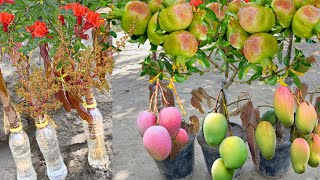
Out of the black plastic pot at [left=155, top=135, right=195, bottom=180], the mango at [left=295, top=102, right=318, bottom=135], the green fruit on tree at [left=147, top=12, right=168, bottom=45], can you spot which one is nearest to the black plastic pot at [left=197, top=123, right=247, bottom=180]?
the black plastic pot at [left=155, top=135, right=195, bottom=180]

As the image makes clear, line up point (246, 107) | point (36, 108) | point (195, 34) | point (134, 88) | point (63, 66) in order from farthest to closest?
point (134, 88) < point (36, 108) < point (63, 66) < point (246, 107) < point (195, 34)

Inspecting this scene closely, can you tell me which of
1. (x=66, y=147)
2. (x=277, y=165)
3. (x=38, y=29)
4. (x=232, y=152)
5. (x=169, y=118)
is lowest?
(x=66, y=147)

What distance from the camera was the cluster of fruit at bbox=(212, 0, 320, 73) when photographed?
1.30 m

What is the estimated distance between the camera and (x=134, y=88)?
4.24 m

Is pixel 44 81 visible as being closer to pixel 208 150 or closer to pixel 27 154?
pixel 27 154

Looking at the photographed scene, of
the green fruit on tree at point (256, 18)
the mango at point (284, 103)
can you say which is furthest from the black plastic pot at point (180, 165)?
the green fruit on tree at point (256, 18)

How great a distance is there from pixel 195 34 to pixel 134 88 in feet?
9.37

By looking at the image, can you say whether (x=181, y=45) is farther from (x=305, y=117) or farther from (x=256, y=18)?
(x=305, y=117)

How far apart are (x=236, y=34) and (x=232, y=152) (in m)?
0.49

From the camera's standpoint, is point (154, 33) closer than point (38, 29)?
Yes

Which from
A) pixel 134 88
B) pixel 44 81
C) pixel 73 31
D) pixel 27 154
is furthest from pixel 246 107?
pixel 134 88

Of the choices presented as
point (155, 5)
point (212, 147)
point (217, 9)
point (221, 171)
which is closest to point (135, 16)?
point (155, 5)

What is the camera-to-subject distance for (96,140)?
2557mm

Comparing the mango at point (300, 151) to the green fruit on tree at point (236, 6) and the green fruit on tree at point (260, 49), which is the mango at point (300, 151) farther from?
the green fruit on tree at point (236, 6)
